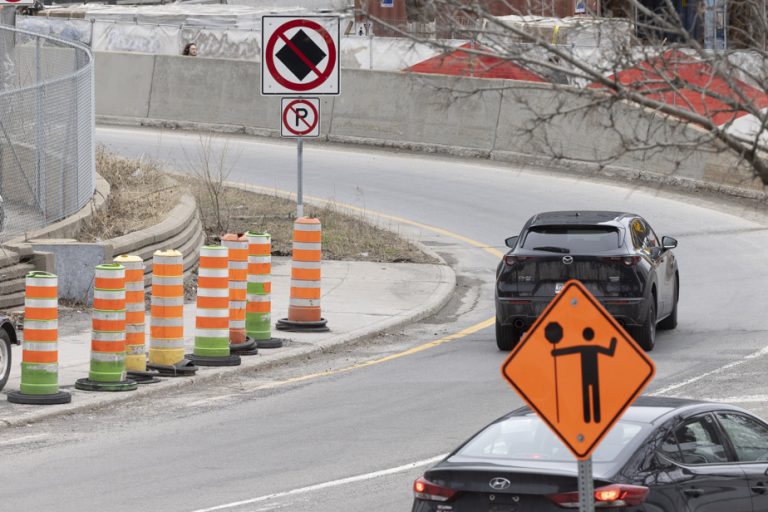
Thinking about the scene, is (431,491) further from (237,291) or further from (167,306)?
(237,291)

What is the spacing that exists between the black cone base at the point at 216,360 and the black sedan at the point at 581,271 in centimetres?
315

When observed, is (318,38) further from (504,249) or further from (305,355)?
(504,249)

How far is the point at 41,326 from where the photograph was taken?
14.6 metres

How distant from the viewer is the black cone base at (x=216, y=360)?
671 inches

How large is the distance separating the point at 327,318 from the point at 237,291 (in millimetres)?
2854

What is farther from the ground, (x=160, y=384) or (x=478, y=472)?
(x=478, y=472)

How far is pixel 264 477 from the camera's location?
480 inches

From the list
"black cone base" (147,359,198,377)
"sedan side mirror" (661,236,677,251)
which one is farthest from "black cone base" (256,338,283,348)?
"sedan side mirror" (661,236,677,251)

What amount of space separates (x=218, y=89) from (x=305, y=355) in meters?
20.7

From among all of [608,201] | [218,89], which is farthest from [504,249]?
[218,89]

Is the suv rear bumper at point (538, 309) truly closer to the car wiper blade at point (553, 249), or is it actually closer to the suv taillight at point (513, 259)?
the suv taillight at point (513, 259)

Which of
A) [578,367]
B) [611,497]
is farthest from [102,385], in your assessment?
[611,497]

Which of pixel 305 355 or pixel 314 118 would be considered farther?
pixel 314 118

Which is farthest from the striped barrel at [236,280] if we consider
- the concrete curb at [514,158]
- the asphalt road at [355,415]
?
the concrete curb at [514,158]
